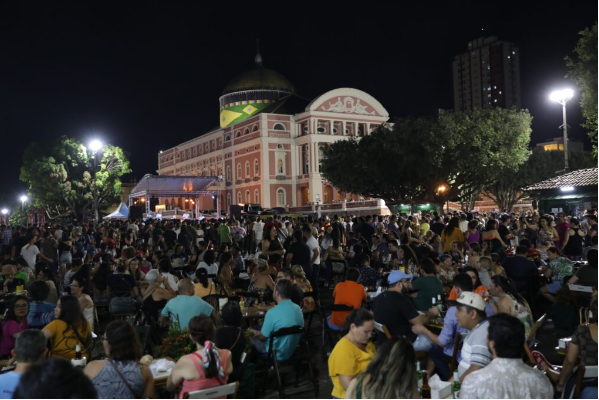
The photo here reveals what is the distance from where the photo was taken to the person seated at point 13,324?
6.38 m

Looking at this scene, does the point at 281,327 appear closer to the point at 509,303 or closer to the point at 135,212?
the point at 509,303

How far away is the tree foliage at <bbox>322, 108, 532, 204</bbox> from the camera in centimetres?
3312

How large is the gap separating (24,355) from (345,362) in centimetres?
238

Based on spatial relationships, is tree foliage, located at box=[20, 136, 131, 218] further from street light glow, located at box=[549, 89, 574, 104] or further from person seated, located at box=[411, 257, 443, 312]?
person seated, located at box=[411, 257, 443, 312]

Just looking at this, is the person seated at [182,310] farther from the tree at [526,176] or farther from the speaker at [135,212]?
the tree at [526,176]

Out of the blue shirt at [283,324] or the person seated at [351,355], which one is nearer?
the person seated at [351,355]

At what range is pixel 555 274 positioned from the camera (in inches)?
386

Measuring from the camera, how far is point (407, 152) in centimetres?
3425

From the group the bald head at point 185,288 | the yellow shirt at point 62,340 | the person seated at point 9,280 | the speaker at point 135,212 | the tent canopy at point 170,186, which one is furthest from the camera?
the tent canopy at point 170,186

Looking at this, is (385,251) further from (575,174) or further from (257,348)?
(575,174)

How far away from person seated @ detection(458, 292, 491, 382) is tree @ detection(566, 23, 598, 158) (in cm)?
1689

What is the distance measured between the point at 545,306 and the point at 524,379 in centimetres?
754

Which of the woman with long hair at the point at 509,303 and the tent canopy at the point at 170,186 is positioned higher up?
the tent canopy at the point at 170,186

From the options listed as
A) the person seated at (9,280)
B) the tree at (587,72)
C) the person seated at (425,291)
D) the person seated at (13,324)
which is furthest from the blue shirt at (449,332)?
the tree at (587,72)
